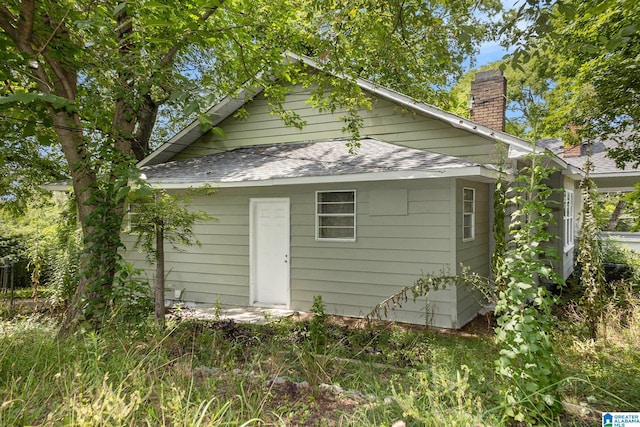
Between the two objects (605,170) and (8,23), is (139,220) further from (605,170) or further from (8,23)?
(605,170)

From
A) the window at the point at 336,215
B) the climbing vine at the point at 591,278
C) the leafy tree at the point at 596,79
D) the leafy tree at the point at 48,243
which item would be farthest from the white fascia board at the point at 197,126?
the climbing vine at the point at 591,278

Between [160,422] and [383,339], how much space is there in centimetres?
323

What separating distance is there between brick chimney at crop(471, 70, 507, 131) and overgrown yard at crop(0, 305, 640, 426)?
562 cm

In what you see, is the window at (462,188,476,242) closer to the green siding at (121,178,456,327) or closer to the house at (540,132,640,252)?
the green siding at (121,178,456,327)

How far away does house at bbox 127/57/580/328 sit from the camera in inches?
260

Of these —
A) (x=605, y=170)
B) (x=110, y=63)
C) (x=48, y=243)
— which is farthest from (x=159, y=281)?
(x=605, y=170)

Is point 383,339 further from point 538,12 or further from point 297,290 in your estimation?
point 538,12

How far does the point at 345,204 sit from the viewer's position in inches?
293

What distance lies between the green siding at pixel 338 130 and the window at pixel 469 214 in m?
0.77

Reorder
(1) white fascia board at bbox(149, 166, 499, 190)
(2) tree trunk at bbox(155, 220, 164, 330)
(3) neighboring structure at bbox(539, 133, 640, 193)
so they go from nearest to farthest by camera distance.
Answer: (2) tree trunk at bbox(155, 220, 164, 330)
(1) white fascia board at bbox(149, 166, 499, 190)
(3) neighboring structure at bbox(539, 133, 640, 193)

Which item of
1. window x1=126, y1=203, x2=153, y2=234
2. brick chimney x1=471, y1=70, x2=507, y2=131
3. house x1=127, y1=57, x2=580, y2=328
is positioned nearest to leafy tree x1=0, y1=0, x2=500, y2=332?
window x1=126, y1=203, x2=153, y2=234

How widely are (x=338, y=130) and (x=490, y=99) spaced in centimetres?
403

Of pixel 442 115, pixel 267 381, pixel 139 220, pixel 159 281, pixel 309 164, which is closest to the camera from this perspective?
pixel 267 381

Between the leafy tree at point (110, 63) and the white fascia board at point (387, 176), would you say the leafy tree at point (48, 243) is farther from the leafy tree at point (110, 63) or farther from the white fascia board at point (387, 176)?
the white fascia board at point (387, 176)
